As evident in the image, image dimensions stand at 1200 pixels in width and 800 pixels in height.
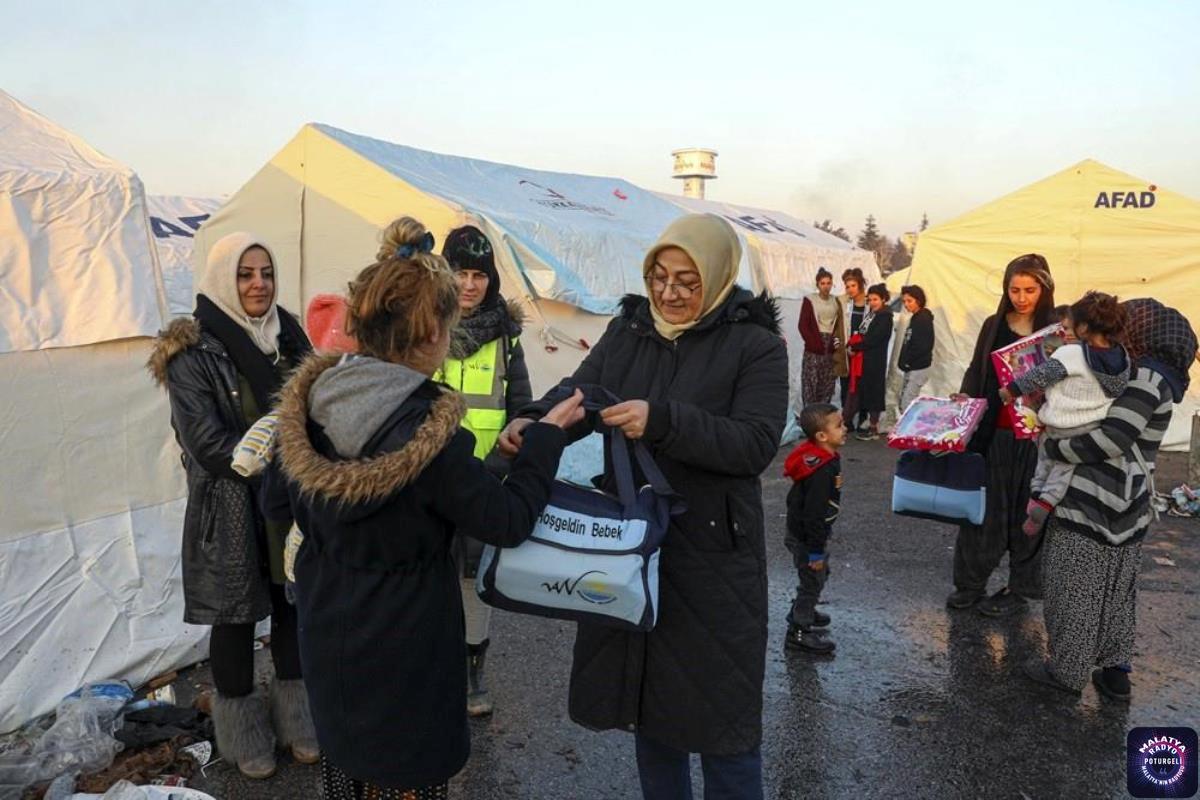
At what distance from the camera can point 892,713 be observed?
3811mm

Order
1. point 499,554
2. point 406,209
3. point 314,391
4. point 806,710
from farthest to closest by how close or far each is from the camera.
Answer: point 406,209 → point 806,710 → point 499,554 → point 314,391

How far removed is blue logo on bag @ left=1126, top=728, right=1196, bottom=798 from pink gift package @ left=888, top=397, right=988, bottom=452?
61.3 inches

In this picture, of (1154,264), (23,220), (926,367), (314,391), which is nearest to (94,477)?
(23,220)

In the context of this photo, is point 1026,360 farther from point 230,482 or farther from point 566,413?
point 230,482

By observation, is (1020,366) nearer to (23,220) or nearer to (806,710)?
(806,710)

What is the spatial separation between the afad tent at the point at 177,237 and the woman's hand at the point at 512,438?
268 inches

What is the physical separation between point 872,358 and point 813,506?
23.3 ft

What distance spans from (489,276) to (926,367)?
896 cm


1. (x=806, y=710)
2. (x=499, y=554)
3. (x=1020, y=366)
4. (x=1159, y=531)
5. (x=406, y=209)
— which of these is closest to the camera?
(x=499, y=554)

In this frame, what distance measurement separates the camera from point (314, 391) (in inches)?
79.5

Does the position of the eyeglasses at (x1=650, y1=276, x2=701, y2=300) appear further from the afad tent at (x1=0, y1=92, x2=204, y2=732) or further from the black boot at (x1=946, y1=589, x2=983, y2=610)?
the black boot at (x1=946, y1=589, x2=983, y2=610)

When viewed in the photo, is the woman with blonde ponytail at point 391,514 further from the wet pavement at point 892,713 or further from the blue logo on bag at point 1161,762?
the blue logo on bag at point 1161,762

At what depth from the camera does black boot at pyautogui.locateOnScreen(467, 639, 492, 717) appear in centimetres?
371

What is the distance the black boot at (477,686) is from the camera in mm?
3711
